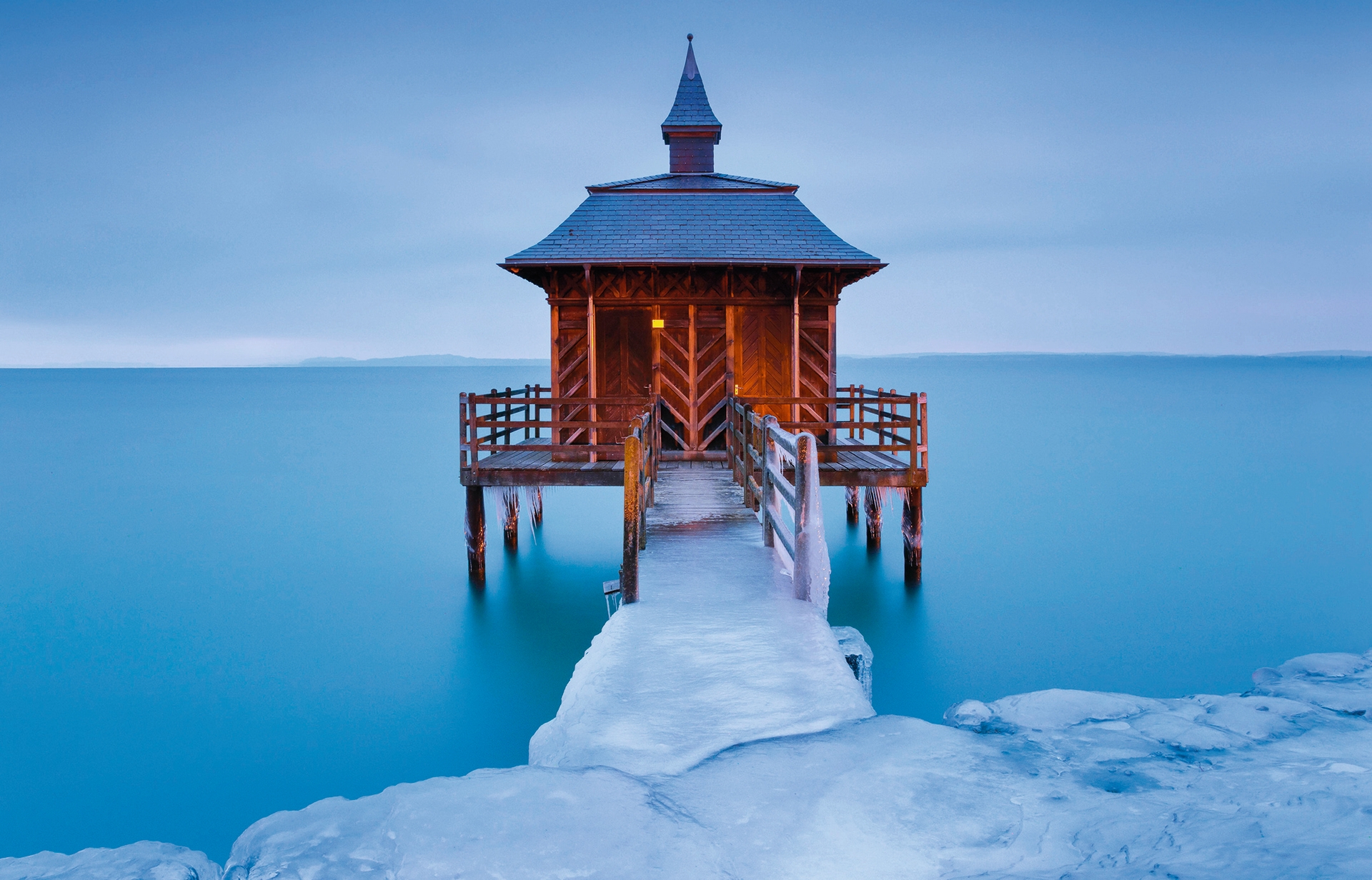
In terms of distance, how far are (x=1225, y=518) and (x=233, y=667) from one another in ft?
81.5

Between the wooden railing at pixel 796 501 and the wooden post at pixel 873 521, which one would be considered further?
the wooden post at pixel 873 521

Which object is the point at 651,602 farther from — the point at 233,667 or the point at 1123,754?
the point at 233,667

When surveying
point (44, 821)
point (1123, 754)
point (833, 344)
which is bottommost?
point (44, 821)

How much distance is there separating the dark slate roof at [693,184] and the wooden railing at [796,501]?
10.1 m

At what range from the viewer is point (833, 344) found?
52.5 ft

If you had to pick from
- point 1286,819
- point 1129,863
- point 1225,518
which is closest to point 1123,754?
point 1286,819

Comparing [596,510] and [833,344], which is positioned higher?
[833,344]

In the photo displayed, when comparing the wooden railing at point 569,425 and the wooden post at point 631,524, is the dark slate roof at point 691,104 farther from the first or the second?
the wooden post at point 631,524

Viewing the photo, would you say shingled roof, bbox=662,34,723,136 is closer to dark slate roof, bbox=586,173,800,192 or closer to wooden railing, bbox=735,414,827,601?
dark slate roof, bbox=586,173,800,192

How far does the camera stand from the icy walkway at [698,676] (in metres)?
4.29

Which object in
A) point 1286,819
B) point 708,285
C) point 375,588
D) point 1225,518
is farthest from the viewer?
point 1225,518

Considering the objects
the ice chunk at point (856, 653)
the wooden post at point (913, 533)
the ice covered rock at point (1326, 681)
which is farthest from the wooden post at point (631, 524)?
the wooden post at point (913, 533)

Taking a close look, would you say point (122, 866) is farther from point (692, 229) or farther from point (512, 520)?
point (512, 520)

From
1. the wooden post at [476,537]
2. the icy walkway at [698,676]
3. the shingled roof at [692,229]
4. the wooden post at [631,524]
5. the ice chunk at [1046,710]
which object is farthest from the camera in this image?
the shingled roof at [692,229]
